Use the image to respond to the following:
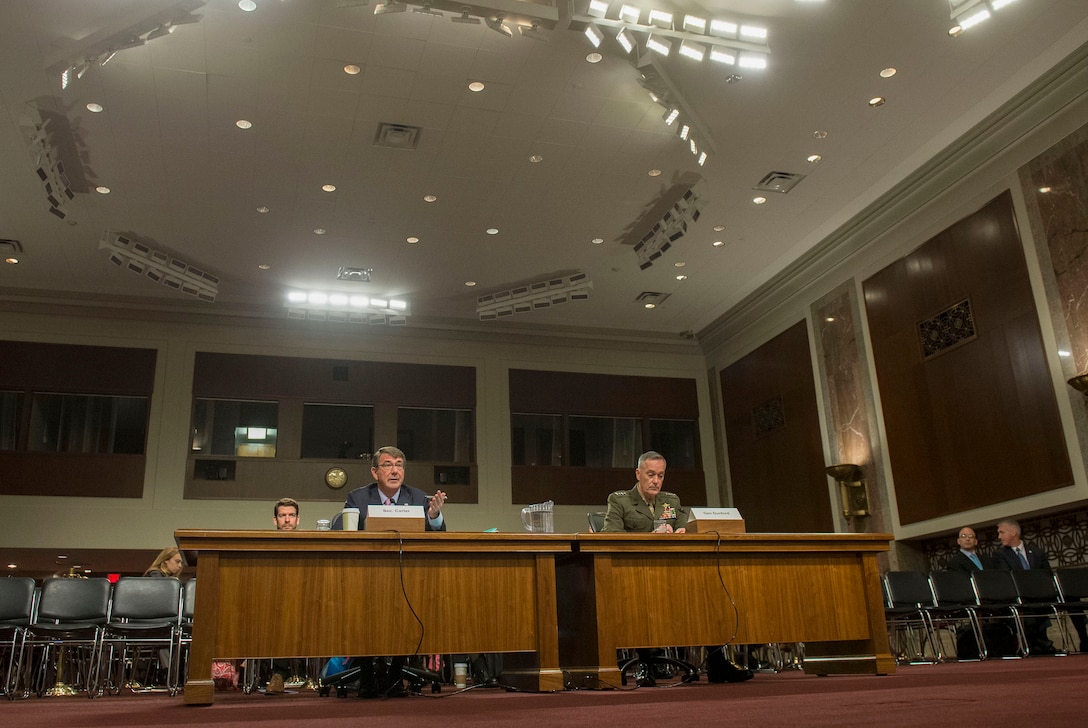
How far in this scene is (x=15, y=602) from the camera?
6336 mm

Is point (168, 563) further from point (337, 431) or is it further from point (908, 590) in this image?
point (908, 590)

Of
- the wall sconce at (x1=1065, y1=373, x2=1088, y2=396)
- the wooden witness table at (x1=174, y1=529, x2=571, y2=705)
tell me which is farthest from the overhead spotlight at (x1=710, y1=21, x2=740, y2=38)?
the wooden witness table at (x1=174, y1=529, x2=571, y2=705)

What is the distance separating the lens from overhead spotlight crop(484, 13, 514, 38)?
6449 millimetres

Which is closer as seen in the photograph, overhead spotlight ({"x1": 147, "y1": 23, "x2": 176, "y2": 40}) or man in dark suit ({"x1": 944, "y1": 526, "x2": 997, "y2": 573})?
overhead spotlight ({"x1": 147, "y1": 23, "x2": 176, "y2": 40})

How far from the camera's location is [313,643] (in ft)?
12.9

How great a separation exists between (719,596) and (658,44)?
423 centimetres

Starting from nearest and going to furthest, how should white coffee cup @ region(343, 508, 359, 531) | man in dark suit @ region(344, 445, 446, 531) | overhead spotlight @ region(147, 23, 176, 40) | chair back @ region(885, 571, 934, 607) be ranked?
1. white coffee cup @ region(343, 508, 359, 531)
2. man in dark suit @ region(344, 445, 446, 531)
3. overhead spotlight @ region(147, 23, 176, 40)
4. chair back @ region(885, 571, 934, 607)

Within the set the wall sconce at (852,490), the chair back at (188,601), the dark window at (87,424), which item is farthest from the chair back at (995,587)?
the dark window at (87,424)

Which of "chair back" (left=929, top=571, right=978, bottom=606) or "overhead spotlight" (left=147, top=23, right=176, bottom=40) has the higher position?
"overhead spotlight" (left=147, top=23, right=176, bottom=40)

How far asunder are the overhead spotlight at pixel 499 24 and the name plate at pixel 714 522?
388 cm

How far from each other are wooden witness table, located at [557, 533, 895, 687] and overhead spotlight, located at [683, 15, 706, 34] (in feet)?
12.9

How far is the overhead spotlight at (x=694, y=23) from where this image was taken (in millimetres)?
6637

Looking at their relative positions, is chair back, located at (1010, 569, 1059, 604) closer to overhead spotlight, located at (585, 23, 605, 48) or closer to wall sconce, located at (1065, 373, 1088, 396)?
wall sconce, located at (1065, 373, 1088, 396)

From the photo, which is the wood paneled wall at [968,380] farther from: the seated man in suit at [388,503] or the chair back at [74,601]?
the chair back at [74,601]
